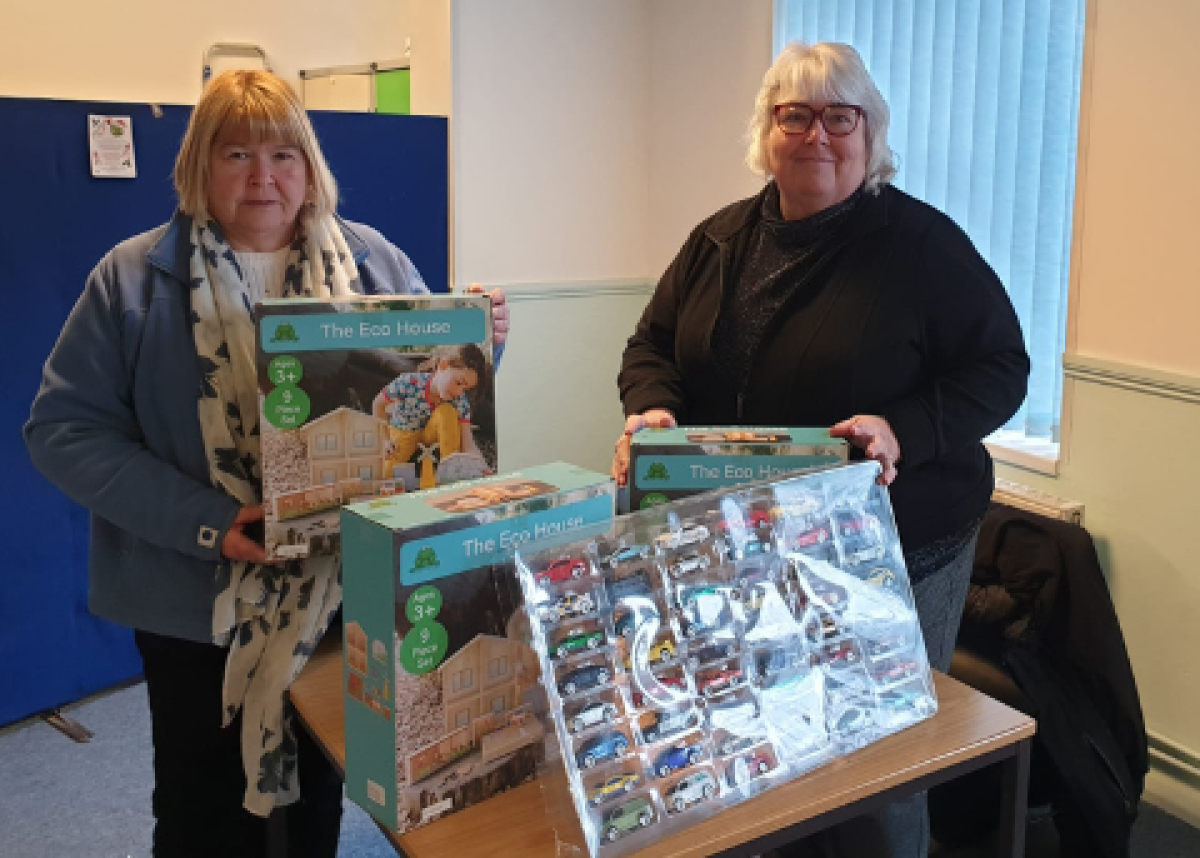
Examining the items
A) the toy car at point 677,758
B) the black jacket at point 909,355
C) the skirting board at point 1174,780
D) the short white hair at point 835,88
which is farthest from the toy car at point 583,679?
the skirting board at point 1174,780

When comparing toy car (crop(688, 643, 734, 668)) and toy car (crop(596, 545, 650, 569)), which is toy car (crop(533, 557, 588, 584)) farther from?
toy car (crop(688, 643, 734, 668))

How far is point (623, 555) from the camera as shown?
1.18 m

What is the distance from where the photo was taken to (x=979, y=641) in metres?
2.46

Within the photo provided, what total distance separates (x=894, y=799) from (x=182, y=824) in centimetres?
102

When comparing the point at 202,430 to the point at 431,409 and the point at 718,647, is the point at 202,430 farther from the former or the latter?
the point at 718,647

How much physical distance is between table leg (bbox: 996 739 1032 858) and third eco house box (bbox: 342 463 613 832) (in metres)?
0.62

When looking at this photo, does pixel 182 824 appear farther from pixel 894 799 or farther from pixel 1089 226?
pixel 1089 226

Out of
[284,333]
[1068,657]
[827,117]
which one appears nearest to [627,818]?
[284,333]

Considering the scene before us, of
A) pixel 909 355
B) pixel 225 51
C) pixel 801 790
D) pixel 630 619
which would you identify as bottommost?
pixel 801 790

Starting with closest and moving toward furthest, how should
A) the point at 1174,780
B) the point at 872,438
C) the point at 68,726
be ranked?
the point at 872,438, the point at 1174,780, the point at 68,726

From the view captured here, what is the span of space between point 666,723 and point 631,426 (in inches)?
20.6

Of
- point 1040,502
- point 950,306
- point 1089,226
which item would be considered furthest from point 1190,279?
point 950,306

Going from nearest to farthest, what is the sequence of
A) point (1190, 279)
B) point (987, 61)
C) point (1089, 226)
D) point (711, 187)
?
point (1190, 279) < point (1089, 226) < point (987, 61) < point (711, 187)

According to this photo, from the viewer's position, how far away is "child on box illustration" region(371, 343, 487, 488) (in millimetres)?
1432
